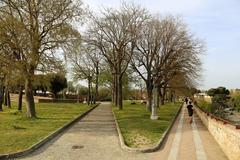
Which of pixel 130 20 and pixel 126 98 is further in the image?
pixel 126 98

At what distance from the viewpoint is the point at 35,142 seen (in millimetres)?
16906

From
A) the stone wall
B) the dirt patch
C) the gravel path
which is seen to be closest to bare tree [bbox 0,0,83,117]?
the gravel path

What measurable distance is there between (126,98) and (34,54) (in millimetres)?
76517

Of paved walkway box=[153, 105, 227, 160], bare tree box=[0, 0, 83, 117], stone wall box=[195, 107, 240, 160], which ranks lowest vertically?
paved walkway box=[153, 105, 227, 160]

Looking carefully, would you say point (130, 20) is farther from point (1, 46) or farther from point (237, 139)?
point (237, 139)

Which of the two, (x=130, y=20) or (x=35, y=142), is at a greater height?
(x=130, y=20)

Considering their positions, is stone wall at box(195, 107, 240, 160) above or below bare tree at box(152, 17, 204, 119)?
below

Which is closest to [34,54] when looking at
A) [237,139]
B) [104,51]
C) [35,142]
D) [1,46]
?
[1,46]

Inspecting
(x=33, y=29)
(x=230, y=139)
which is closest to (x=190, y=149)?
(x=230, y=139)

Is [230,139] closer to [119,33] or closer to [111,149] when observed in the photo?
[111,149]

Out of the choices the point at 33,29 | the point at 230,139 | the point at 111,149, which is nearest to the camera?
the point at 230,139

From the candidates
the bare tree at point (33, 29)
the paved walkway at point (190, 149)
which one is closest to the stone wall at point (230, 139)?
the paved walkway at point (190, 149)

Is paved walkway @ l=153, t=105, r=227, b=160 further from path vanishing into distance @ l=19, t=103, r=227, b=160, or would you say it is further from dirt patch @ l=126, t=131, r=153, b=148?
dirt patch @ l=126, t=131, r=153, b=148

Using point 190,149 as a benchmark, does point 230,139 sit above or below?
above
